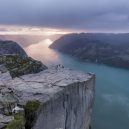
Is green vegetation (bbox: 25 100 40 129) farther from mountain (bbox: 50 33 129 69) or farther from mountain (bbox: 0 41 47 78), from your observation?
mountain (bbox: 50 33 129 69)

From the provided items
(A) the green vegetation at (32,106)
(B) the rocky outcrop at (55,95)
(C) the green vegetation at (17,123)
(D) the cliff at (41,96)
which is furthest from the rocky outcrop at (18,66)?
(C) the green vegetation at (17,123)

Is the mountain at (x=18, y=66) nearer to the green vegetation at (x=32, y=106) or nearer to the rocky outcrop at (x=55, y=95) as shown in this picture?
the rocky outcrop at (x=55, y=95)

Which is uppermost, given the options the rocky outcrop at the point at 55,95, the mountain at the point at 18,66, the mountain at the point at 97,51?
the mountain at the point at 18,66

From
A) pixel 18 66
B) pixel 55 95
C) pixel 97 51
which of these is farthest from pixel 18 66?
pixel 97 51

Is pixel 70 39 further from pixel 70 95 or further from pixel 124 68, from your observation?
pixel 70 95

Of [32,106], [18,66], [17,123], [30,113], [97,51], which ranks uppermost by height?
[18,66]

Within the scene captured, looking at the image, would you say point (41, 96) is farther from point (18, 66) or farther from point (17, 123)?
point (18, 66)
